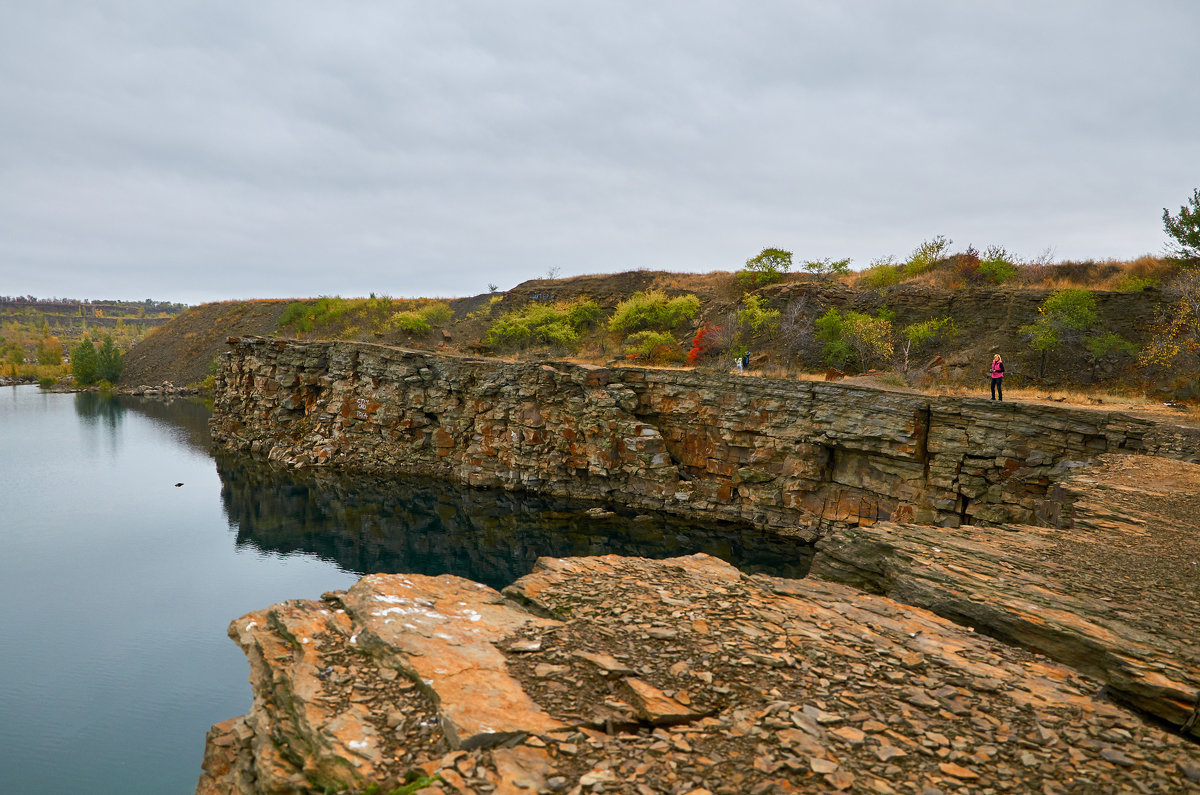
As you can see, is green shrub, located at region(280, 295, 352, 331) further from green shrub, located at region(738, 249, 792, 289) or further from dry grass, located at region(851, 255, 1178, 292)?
dry grass, located at region(851, 255, 1178, 292)

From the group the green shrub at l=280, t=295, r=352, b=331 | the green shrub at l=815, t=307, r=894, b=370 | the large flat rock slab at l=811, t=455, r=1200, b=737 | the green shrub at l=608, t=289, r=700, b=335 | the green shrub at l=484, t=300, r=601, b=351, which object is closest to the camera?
the large flat rock slab at l=811, t=455, r=1200, b=737

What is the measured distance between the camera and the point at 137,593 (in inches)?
691

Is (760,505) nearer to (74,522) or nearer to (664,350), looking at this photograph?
(664,350)

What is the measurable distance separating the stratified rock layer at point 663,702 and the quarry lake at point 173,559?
6200 mm

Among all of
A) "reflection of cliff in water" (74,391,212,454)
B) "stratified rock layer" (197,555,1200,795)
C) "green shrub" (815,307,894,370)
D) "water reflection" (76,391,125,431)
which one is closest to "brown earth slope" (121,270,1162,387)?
"green shrub" (815,307,894,370)

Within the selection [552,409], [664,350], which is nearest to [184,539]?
[552,409]

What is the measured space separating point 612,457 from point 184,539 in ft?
58.3

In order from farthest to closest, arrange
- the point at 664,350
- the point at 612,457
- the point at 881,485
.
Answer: the point at 664,350 → the point at 612,457 → the point at 881,485

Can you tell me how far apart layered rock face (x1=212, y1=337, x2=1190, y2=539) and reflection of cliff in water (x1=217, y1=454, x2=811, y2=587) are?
1.95 meters

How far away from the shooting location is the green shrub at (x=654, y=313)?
131ft

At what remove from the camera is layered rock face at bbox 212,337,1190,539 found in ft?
64.3

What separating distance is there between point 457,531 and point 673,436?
1066 centimetres

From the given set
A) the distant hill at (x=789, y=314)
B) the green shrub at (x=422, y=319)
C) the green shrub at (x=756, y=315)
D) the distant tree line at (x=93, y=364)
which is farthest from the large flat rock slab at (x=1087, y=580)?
the distant tree line at (x=93, y=364)

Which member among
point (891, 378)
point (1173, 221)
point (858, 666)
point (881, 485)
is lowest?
point (881, 485)
